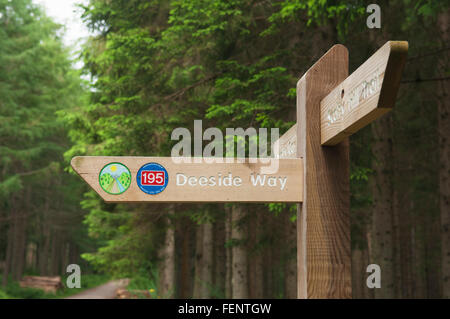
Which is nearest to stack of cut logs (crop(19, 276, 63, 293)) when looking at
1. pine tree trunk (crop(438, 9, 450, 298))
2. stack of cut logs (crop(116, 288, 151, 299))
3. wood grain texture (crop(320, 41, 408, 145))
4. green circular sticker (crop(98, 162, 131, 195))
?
stack of cut logs (crop(116, 288, 151, 299))

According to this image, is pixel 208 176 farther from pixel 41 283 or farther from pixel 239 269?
pixel 41 283

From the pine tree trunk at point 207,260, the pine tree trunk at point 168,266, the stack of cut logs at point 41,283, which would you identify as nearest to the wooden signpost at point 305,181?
the pine tree trunk at point 207,260

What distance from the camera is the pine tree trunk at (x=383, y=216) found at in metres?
9.86

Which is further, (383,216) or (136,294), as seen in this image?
(136,294)

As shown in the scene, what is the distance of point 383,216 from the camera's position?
33.3 ft

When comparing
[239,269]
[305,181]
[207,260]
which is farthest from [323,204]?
[207,260]

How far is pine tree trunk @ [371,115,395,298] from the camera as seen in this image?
388 inches

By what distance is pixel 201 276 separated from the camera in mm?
15141

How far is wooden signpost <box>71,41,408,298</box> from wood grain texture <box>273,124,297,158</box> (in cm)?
18

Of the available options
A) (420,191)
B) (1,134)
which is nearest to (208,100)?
(420,191)

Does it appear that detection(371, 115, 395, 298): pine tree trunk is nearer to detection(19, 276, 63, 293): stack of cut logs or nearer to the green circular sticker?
the green circular sticker

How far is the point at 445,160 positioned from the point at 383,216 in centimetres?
173

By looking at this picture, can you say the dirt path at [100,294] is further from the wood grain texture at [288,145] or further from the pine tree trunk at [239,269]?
the wood grain texture at [288,145]
